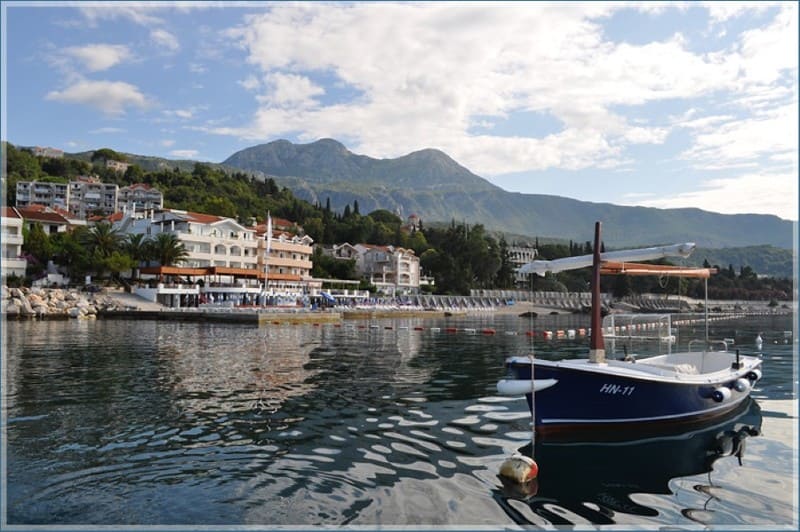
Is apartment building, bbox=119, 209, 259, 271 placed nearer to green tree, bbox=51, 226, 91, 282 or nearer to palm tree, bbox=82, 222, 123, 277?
palm tree, bbox=82, 222, 123, 277

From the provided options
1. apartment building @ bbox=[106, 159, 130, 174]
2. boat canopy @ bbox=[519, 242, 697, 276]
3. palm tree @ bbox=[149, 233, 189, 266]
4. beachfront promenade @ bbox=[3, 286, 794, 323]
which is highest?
apartment building @ bbox=[106, 159, 130, 174]

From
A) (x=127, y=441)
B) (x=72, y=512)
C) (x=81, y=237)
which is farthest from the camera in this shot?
(x=81, y=237)

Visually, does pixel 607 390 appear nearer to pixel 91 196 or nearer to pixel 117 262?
pixel 117 262

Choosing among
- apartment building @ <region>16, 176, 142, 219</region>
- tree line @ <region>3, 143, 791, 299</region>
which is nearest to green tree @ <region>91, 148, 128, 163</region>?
tree line @ <region>3, 143, 791, 299</region>

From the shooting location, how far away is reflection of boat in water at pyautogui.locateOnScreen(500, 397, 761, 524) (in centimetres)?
884

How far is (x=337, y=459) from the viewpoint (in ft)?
34.9

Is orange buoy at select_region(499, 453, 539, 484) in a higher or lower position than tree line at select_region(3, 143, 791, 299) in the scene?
lower

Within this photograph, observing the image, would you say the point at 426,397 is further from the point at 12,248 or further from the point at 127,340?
the point at 12,248

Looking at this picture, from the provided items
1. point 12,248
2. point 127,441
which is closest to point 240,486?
point 127,441

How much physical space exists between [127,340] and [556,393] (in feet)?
95.5

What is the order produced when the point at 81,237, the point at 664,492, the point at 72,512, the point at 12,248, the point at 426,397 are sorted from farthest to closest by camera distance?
the point at 81,237 < the point at 12,248 < the point at 426,397 < the point at 664,492 < the point at 72,512

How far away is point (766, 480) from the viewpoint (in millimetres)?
10547

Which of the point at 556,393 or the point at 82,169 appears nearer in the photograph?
the point at 556,393

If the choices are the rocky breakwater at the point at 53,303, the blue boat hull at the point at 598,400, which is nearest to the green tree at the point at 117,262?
the rocky breakwater at the point at 53,303
